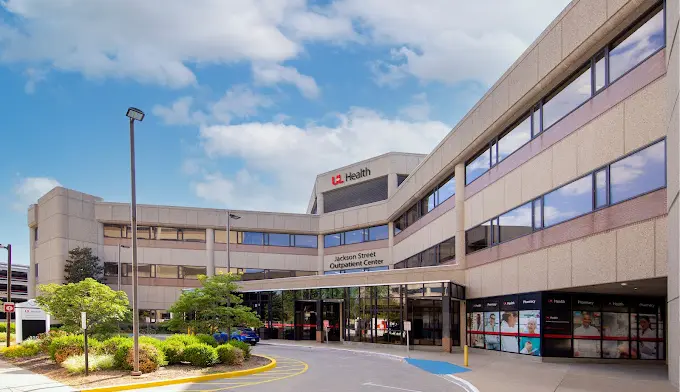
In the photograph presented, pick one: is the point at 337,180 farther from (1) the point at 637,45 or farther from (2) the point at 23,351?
(1) the point at 637,45

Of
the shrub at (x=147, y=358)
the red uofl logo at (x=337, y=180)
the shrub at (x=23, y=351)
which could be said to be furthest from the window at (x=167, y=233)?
the shrub at (x=147, y=358)

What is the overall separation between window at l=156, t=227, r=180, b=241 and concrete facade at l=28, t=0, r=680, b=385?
18.0 feet

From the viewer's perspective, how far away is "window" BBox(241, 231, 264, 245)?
2277 inches

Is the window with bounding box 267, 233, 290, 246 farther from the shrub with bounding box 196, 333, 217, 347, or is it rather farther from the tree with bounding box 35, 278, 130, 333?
the shrub with bounding box 196, 333, 217, 347

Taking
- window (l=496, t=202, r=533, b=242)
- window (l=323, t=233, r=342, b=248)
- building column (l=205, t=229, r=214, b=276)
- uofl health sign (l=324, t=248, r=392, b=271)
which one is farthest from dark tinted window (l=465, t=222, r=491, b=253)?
building column (l=205, t=229, r=214, b=276)

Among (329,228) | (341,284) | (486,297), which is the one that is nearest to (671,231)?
(486,297)

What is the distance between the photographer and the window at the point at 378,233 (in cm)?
5286

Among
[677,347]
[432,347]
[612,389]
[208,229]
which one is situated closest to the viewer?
[677,347]

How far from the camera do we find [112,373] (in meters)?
20.1

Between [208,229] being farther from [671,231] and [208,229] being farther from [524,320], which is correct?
[671,231]

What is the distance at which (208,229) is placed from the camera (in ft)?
186

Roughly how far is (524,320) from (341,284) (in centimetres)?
1608

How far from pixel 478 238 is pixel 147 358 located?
18174 millimetres

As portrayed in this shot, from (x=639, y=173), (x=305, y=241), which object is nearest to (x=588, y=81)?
(x=639, y=173)
